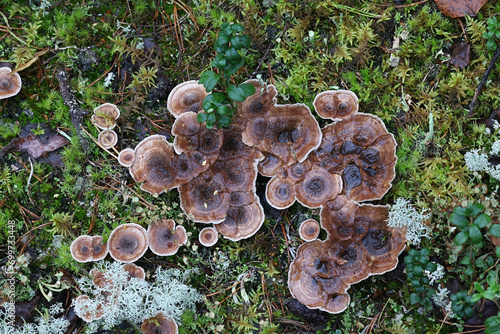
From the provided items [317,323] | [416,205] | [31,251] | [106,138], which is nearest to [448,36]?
[416,205]

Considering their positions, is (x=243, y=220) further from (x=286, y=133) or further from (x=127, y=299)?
(x=127, y=299)

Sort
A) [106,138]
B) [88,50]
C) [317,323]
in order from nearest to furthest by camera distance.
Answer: [317,323] → [106,138] → [88,50]

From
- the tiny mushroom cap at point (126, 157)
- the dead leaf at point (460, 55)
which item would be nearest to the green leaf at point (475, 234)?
the dead leaf at point (460, 55)

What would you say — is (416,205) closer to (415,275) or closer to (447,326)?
(415,275)

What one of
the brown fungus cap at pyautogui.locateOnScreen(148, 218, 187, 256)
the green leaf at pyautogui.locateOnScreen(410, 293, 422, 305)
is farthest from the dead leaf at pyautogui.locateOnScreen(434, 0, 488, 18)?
the brown fungus cap at pyautogui.locateOnScreen(148, 218, 187, 256)

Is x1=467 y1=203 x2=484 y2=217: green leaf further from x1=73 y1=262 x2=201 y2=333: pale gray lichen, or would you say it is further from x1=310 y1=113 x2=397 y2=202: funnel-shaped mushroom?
x1=73 y1=262 x2=201 y2=333: pale gray lichen

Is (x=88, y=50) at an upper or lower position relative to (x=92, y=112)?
upper
